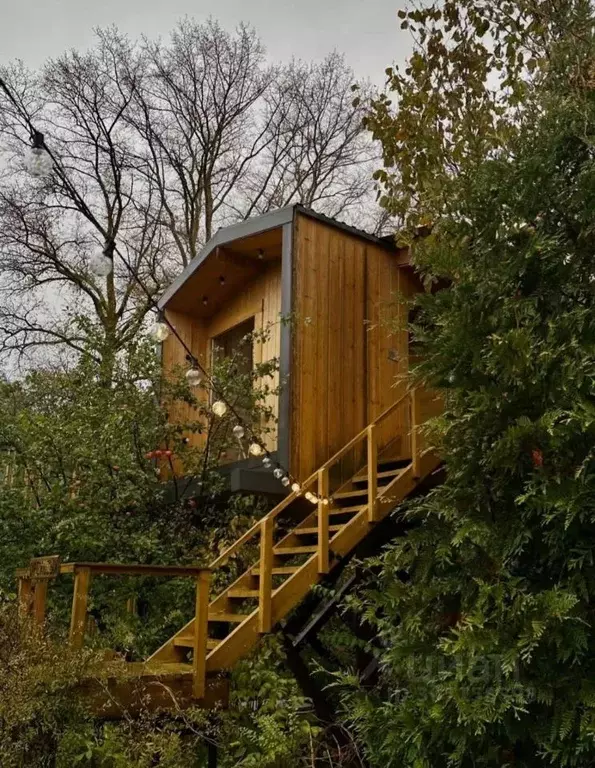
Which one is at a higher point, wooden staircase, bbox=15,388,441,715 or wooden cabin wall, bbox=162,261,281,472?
wooden cabin wall, bbox=162,261,281,472

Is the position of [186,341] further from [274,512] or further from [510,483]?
[510,483]

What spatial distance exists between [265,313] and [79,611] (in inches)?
180

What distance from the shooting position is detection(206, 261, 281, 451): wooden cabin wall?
24.3 ft

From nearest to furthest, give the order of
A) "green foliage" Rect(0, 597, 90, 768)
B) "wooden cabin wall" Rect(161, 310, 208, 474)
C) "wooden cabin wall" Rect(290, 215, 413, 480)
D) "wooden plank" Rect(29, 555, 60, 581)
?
1. "green foliage" Rect(0, 597, 90, 768)
2. "wooden plank" Rect(29, 555, 60, 581)
3. "wooden cabin wall" Rect(290, 215, 413, 480)
4. "wooden cabin wall" Rect(161, 310, 208, 474)

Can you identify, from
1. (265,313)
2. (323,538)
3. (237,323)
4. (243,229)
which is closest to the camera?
(323,538)

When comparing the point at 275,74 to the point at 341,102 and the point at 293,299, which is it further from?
the point at 293,299

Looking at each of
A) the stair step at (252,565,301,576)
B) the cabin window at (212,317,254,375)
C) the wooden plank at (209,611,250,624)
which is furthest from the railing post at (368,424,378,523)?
the cabin window at (212,317,254,375)

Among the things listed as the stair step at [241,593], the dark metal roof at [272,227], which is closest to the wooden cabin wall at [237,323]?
the dark metal roof at [272,227]

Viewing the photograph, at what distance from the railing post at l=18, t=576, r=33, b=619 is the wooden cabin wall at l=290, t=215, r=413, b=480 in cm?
246

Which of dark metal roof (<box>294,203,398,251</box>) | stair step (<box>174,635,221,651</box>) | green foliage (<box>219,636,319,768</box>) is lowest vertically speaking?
green foliage (<box>219,636,319,768</box>)

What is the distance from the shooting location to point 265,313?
26.7 ft

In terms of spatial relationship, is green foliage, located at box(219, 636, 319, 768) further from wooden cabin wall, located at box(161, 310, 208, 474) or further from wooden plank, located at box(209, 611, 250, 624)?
wooden cabin wall, located at box(161, 310, 208, 474)

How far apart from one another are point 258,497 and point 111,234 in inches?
392

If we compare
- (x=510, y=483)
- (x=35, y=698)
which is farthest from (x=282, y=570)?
(x=510, y=483)
